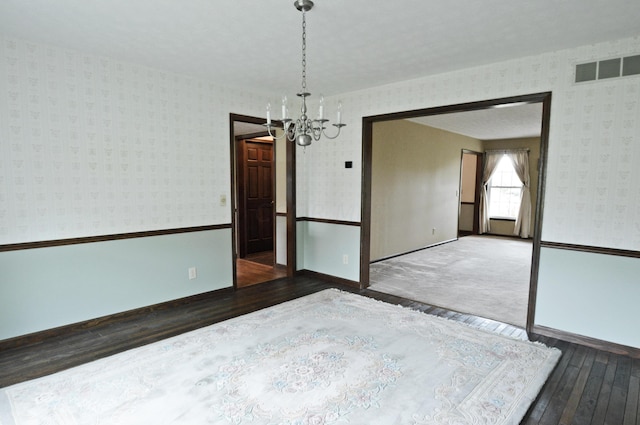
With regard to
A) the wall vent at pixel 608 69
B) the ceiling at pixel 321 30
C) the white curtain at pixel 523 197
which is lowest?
the white curtain at pixel 523 197

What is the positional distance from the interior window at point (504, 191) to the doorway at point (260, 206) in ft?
20.2

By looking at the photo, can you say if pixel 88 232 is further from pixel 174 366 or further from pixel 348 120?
pixel 348 120

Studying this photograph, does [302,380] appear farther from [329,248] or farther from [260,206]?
[260,206]

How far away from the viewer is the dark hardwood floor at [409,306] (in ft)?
7.22

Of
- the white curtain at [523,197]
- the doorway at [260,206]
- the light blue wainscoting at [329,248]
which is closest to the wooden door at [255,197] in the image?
the doorway at [260,206]

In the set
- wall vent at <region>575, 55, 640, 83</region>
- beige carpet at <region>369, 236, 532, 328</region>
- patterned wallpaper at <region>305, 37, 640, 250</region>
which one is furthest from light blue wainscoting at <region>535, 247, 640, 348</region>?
wall vent at <region>575, 55, 640, 83</region>

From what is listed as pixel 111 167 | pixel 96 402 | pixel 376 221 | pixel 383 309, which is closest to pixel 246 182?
pixel 376 221

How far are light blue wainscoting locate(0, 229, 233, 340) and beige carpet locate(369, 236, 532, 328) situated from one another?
2205 mm

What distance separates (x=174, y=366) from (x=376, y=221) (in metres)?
4.20

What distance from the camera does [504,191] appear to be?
937cm

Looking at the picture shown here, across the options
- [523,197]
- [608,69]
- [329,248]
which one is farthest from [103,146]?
[523,197]

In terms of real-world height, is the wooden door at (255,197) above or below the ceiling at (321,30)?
below

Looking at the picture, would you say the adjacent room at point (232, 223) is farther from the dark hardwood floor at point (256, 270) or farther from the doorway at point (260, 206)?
the doorway at point (260, 206)

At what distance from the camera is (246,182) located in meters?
6.44
